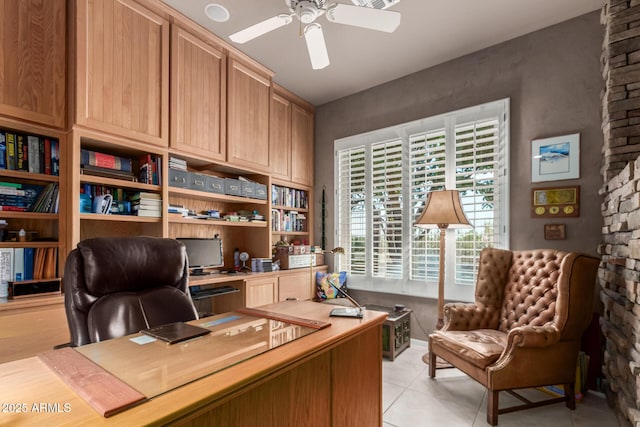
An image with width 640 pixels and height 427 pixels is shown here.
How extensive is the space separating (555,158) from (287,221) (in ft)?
9.37

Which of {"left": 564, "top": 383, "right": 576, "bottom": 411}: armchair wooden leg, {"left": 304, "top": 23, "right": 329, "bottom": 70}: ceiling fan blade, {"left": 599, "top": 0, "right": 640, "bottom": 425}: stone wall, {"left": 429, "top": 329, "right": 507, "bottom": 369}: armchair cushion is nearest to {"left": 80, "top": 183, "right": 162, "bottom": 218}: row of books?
{"left": 304, "top": 23, "right": 329, "bottom": 70}: ceiling fan blade

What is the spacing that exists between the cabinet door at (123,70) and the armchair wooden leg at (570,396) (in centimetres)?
350

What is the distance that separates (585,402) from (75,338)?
126 inches

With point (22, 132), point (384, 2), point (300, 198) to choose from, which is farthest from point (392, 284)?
point (22, 132)

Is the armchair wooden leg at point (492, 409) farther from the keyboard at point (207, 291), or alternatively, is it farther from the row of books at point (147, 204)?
the row of books at point (147, 204)

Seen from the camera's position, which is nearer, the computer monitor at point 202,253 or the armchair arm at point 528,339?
the armchair arm at point 528,339

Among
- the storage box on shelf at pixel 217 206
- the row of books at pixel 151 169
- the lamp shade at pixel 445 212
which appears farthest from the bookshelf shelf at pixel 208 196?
the lamp shade at pixel 445 212

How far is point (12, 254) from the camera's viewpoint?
203 centimetres

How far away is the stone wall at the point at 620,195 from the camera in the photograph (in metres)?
1.80

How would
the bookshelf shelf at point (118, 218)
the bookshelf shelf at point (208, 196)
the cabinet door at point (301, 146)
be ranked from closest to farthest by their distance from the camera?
1. the bookshelf shelf at point (118, 218)
2. the bookshelf shelf at point (208, 196)
3. the cabinet door at point (301, 146)

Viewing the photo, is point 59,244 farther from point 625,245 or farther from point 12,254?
point 625,245

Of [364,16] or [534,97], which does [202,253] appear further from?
[534,97]

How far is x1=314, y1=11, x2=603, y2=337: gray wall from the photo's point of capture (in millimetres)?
2613

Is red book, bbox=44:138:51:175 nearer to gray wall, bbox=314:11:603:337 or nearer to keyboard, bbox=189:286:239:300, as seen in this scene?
keyboard, bbox=189:286:239:300
